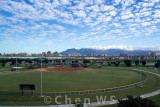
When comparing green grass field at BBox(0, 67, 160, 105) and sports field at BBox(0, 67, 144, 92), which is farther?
sports field at BBox(0, 67, 144, 92)

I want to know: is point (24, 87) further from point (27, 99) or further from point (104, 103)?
point (104, 103)

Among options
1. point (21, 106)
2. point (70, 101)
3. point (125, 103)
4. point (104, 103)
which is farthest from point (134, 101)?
point (21, 106)

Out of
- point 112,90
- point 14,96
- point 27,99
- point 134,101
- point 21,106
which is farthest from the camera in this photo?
point 112,90

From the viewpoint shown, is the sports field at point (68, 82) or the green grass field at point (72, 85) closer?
the green grass field at point (72, 85)

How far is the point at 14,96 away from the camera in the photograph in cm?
2156

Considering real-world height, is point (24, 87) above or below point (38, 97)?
above

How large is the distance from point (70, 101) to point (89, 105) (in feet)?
11.4

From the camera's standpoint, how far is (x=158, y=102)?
59.6ft

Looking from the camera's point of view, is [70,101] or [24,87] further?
[24,87]

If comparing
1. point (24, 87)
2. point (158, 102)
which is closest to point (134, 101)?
point (158, 102)

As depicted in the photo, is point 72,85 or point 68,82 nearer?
point 72,85

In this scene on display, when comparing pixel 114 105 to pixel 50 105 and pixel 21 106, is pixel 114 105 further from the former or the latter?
pixel 21 106

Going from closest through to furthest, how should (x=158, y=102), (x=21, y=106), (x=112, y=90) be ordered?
1. (x=21, y=106)
2. (x=158, y=102)
3. (x=112, y=90)

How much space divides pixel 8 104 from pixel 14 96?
4389 mm
